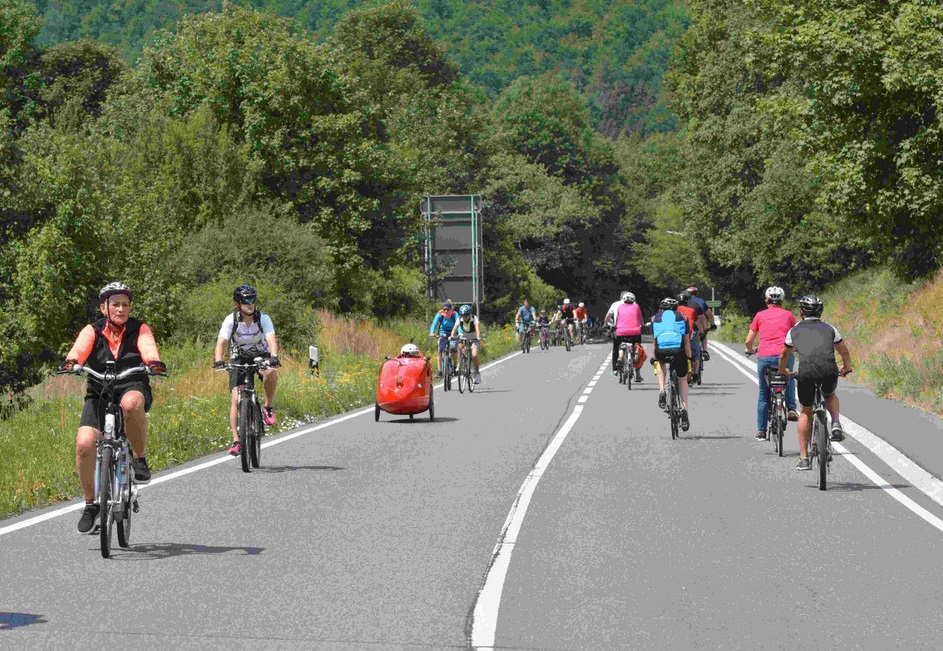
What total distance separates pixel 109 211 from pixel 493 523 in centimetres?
2272

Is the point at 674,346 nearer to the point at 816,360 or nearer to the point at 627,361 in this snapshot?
the point at 816,360

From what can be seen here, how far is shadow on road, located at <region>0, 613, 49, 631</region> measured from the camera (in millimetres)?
6582

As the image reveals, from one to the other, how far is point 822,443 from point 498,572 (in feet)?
15.2

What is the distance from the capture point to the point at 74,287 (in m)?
30.3

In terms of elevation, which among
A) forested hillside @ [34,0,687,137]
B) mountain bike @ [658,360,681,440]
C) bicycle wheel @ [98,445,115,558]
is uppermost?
forested hillside @ [34,0,687,137]

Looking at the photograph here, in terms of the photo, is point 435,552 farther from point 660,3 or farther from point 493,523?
point 660,3

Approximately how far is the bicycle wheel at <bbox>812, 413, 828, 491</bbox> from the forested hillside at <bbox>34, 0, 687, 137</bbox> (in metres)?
110

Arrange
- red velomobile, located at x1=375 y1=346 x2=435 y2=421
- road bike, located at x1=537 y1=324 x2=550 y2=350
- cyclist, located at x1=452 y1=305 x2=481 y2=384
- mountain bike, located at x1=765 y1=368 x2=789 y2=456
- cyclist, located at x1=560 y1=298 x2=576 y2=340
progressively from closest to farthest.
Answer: mountain bike, located at x1=765 y1=368 x2=789 y2=456
red velomobile, located at x1=375 y1=346 x2=435 y2=421
cyclist, located at x1=452 y1=305 x2=481 y2=384
cyclist, located at x1=560 y1=298 x2=576 y2=340
road bike, located at x1=537 y1=324 x2=550 y2=350

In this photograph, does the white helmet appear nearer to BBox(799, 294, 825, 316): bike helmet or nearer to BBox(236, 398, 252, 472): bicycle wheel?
BBox(799, 294, 825, 316): bike helmet

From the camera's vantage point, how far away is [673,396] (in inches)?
650

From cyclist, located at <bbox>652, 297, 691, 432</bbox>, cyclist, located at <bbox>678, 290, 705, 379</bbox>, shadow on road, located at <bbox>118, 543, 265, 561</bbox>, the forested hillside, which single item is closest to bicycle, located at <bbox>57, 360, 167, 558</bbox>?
shadow on road, located at <bbox>118, 543, 265, 561</bbox>

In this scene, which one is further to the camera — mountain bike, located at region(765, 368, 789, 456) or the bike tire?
mountain bike, located at region(765, 368, 789, 456)

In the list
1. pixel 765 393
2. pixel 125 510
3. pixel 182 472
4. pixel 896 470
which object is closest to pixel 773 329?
pixel 765 393

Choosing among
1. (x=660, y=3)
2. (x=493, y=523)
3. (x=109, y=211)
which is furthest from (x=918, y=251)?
(x=660, y=3)
